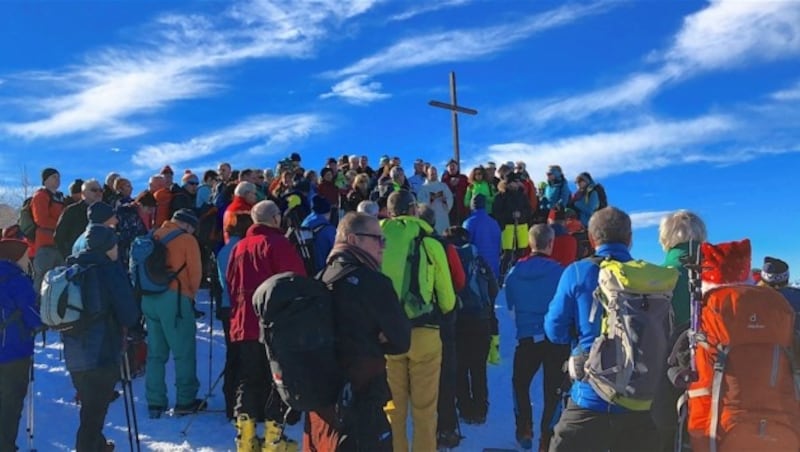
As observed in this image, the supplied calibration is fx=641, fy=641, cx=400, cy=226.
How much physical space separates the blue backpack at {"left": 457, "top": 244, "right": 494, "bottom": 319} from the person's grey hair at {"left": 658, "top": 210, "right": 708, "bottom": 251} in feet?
9.11

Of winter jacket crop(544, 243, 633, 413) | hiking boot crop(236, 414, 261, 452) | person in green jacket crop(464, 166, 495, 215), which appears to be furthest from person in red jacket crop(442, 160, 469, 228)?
winter jacket crop(544, 243, 633, 413)

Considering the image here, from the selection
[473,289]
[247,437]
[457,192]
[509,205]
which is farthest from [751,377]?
[457,192]

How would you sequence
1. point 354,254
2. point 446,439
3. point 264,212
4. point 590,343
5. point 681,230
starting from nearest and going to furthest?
point 354,254, point 590,343, point 681,230, point 264,212, point 446,439

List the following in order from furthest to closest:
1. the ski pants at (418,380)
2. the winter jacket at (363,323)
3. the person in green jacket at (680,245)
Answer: the ski pants at (418,380)
the person in green jacket at (680,245)
the winter jacket at (363,323)

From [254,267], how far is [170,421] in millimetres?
2473

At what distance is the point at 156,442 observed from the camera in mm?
6535

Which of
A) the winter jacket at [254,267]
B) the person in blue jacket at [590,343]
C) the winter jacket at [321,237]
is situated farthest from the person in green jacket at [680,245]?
the winter jacket at [321,237]

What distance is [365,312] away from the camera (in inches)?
133

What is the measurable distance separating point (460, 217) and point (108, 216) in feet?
28.7

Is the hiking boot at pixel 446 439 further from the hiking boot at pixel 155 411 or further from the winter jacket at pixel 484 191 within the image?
the winter jacket at pixel 484 191

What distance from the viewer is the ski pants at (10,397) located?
18.8ft

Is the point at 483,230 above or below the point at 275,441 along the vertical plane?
above

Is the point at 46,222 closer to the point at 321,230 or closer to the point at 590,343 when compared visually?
the point at 321,230

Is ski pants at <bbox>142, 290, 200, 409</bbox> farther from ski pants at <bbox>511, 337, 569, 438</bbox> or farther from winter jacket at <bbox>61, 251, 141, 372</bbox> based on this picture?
ski pants at <bbox>511, 337, 569, 438</bbox>
